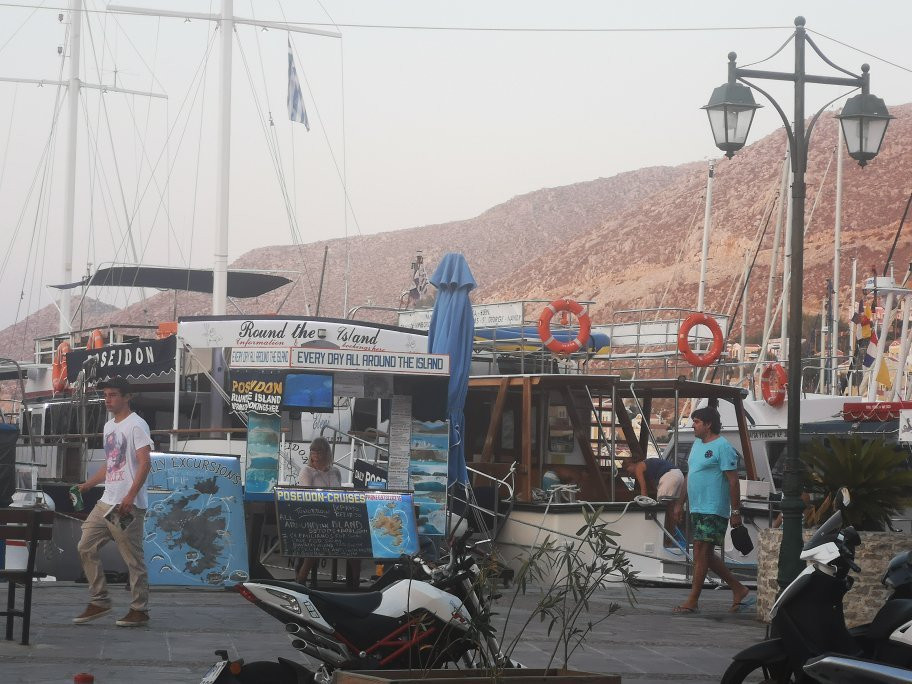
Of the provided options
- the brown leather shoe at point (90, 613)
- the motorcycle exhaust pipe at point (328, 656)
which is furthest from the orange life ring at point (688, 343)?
the motorcycle exhaust pipe at point (328, 656)

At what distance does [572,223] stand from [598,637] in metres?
156

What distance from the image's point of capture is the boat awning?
24.6 meters

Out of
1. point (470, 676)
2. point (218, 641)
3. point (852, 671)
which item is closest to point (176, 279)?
point (218, 641)

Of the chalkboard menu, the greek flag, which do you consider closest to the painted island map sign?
the chalkboard menu

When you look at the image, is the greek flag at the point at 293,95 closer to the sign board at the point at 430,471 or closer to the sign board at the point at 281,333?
the sign board at the point at 281,333

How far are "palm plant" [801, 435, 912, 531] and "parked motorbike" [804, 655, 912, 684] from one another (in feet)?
15.9

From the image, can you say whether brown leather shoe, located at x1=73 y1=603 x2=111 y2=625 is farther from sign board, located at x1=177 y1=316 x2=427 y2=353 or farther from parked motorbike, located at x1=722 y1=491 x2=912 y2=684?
parked motorbike, located at x1=722 y1=491 x2=912 y2=684

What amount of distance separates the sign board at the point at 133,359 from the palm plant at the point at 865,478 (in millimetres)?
8614

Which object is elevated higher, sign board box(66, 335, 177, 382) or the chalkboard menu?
sign board box(66, 335, 177, 382)

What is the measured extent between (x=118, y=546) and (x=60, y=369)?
43.4 ft

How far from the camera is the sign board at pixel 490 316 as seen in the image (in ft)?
68.6

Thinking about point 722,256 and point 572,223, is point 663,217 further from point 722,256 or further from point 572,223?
point 572,223

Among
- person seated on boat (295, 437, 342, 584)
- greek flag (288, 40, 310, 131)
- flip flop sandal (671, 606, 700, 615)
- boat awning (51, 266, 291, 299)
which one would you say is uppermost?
greek flag (288, 40, 310, 131)

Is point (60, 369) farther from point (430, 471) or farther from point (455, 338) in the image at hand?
point (430, 471)
